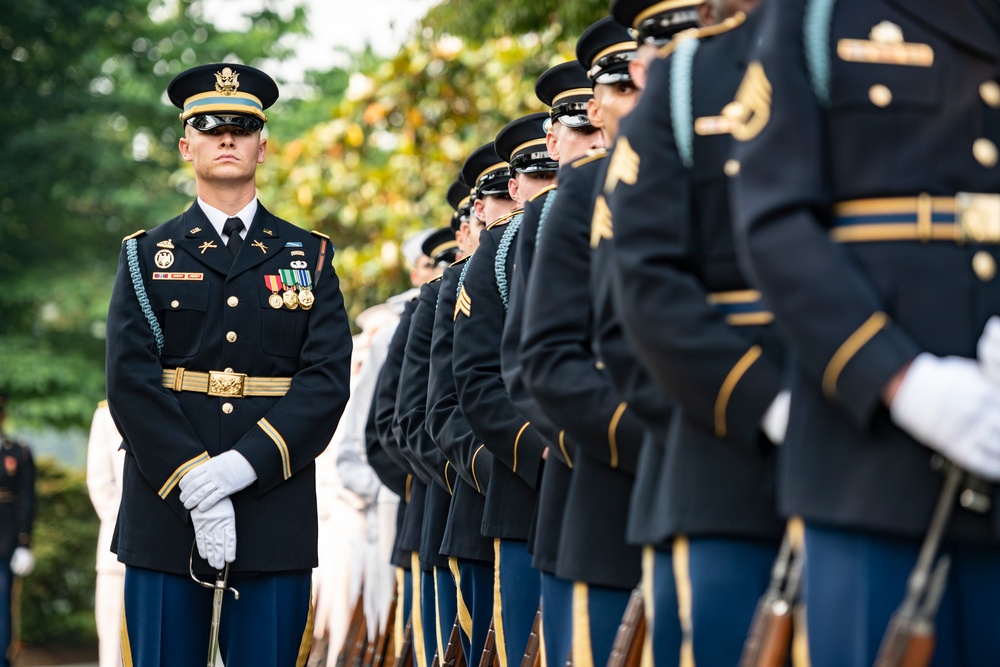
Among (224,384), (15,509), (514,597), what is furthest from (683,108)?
(15,509)

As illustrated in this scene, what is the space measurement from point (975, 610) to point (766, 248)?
69 centimetres

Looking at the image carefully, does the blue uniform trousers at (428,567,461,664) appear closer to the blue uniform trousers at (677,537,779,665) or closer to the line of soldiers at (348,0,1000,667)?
the line of soldiers at (348,0,1000,667)

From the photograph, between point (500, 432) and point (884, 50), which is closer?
point (884, 50)

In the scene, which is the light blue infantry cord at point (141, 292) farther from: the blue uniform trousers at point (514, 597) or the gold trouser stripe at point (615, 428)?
the gold trouser stripe at point (615, 428)

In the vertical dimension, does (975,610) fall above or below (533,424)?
below

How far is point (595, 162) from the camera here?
4484 mm

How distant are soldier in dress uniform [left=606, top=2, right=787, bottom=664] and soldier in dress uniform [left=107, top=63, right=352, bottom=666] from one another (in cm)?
263

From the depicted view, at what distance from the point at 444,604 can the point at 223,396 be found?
5.57ft

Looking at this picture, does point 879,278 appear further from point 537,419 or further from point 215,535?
point 215,535

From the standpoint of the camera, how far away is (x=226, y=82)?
612 centimetres

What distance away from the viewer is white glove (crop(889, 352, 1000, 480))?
270cm

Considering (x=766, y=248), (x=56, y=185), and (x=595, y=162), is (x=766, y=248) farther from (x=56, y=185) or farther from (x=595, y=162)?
(x=56, y=185)

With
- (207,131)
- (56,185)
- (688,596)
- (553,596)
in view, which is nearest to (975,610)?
(688,596)

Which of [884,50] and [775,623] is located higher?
[884,50]
